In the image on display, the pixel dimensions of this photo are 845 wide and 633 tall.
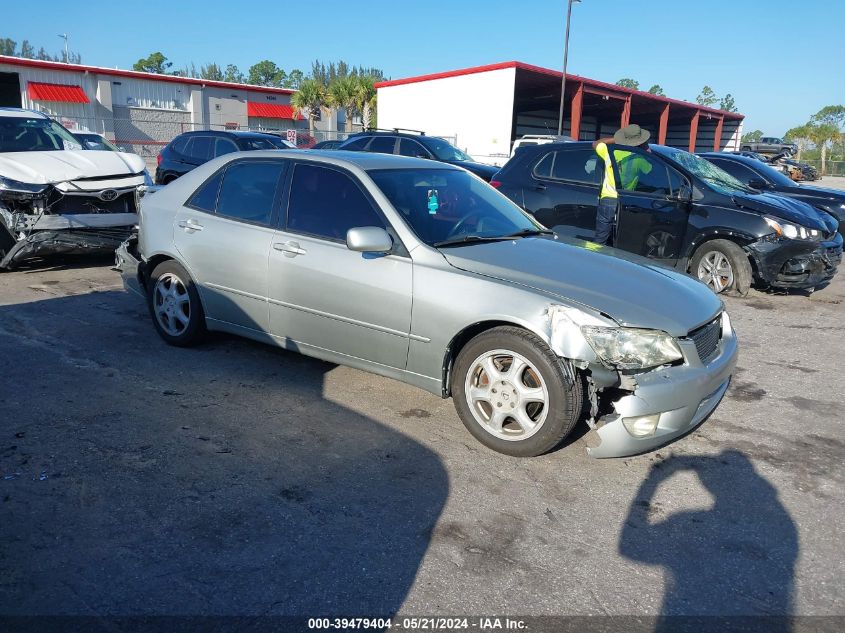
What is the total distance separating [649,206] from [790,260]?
1.71 meters

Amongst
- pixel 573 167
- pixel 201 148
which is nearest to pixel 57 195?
pixel 573 167

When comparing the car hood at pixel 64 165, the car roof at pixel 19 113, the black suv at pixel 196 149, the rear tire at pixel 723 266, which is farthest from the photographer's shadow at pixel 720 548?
the black suv at pixel 196 149

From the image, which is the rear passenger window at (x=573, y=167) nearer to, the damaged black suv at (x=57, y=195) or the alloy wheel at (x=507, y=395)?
the alloy wheel at (x=507, y=395)

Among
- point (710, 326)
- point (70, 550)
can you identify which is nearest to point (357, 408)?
point (70, 550)

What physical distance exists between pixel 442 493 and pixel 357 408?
122 centimetres

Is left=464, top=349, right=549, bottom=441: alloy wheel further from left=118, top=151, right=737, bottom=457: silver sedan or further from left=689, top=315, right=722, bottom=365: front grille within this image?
left=689, top=315, right=722, bottom=365: front grille

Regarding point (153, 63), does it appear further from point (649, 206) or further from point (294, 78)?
point (649, 206)

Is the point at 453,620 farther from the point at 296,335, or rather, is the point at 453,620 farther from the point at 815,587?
the point at 296,335

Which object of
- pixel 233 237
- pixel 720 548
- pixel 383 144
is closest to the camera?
pixel 720 548

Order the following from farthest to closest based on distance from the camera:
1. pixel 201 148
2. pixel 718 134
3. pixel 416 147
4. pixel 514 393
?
pixel 718 134 → pixel 201 148 → pixel 416 147 → pixel 514 393

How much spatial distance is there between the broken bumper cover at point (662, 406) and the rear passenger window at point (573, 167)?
484 cm

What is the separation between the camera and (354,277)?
4.27m

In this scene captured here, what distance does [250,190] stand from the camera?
5031 mm

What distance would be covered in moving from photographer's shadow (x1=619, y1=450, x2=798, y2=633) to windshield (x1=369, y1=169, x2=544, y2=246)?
6.30 feet
